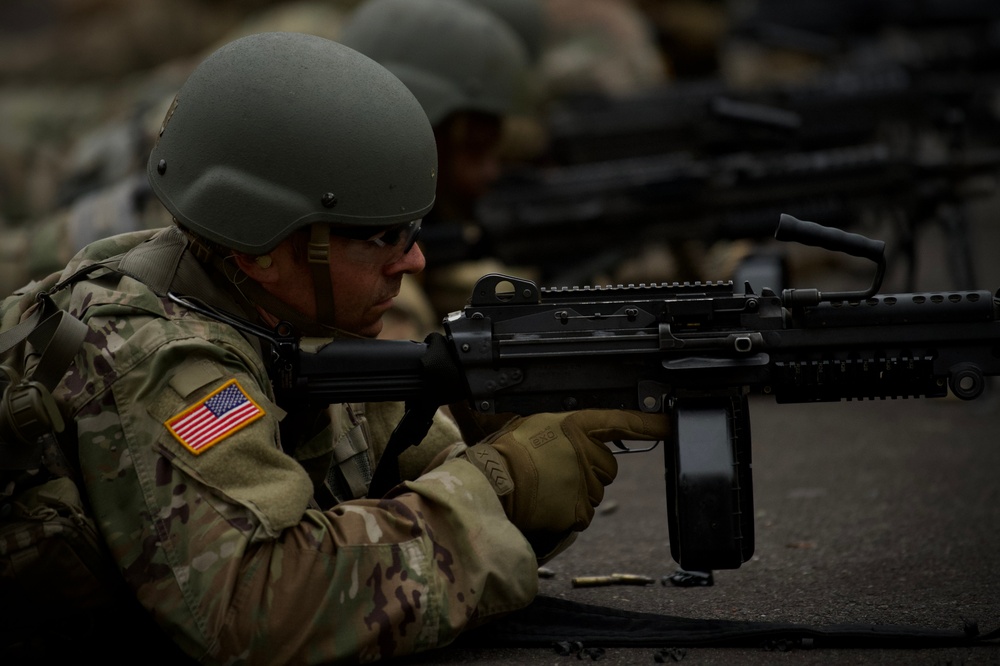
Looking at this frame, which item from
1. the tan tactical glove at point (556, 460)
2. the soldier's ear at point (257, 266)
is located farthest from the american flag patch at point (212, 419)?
the tan tactical glove at point (556, 460)

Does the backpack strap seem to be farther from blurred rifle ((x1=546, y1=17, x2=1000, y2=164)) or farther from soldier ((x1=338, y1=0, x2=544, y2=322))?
blurred rifle ((x1=546, y1=17, x2=1000, y2=164))

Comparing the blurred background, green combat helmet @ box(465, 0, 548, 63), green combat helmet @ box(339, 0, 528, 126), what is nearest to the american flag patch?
the blurred background

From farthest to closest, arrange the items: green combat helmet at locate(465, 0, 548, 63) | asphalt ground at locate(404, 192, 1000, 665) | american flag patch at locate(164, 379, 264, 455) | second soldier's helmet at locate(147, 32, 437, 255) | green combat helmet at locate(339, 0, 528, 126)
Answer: green combat helmet at locate(465, 0, 548, 63) < green combat helmet at locate(339, 0, 528, 126) < asphalt ground at locate(404, 192, 1000, 665) < second soldier's helmet at locate(147, 32, 437, 255) < american flag patch at locate(164, 379, 264, 455)

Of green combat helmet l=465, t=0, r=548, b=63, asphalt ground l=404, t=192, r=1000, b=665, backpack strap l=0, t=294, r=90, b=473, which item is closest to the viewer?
backpack strap l=0, t=294, r=90, b=473

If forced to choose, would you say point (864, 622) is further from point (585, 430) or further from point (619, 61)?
point (619, 61)

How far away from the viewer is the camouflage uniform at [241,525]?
2.57 metres

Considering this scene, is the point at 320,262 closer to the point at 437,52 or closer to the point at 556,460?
the point at 556,460

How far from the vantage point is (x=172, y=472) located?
2596mm

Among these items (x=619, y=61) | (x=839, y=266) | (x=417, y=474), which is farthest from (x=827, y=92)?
(x=417, y=474)

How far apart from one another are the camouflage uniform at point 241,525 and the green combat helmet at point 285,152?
0.24 meters

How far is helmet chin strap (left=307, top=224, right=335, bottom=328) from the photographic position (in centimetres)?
291

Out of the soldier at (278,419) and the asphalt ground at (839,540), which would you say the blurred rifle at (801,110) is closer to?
the asphalt ground at (839,540)

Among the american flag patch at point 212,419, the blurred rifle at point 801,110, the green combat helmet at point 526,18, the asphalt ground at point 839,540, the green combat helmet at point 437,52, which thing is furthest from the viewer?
the green combat helmet at point 526,18

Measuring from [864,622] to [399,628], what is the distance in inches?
45.2
